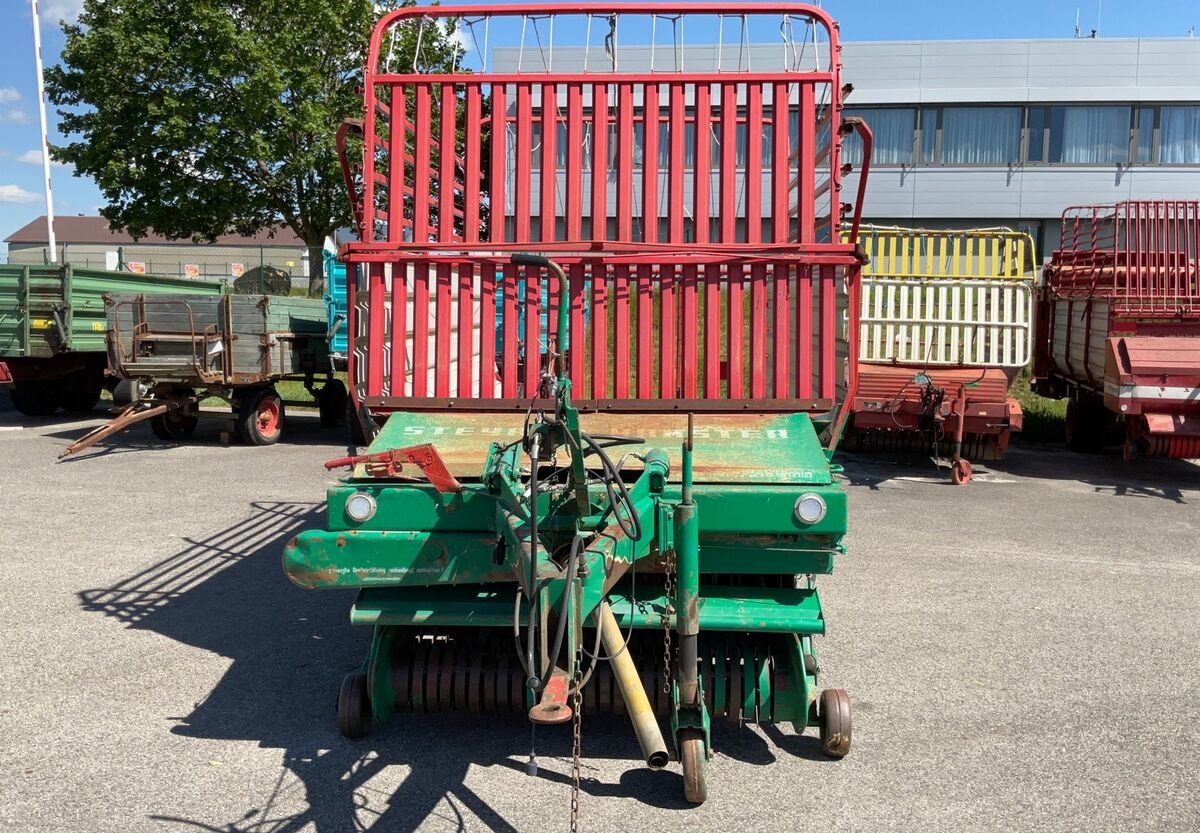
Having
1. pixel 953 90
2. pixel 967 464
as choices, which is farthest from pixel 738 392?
pixel 953 90

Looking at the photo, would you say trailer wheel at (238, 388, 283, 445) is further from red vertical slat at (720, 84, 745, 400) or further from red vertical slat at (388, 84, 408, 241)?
red vertical slat at (720, 84, 745, 400)

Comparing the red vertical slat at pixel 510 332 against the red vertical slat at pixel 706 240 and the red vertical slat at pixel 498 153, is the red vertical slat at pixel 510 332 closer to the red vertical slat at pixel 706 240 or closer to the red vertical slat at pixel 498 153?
the red vertical slat at pixel 498 153

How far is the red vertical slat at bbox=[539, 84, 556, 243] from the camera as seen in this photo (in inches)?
199

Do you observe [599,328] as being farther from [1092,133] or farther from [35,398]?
[1092,133]

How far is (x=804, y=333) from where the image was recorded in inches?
194

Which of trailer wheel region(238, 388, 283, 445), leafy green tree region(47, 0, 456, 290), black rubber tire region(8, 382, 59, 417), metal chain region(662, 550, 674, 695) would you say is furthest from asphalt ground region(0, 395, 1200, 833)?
leafy green tree region(47, 0, 456, 290)

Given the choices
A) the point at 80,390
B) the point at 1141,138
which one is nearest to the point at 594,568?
the point at 80,390

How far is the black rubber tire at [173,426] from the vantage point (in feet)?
42.7

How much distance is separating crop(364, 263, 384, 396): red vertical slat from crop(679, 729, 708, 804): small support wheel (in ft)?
7.31

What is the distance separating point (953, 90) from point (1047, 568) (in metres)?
20.6

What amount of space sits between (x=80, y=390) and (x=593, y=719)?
13678mm

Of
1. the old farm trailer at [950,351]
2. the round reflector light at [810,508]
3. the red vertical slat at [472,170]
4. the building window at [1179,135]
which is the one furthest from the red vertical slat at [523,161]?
the building window at [1179,135]

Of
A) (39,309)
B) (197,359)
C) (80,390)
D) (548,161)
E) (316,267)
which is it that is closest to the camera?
(548,161)

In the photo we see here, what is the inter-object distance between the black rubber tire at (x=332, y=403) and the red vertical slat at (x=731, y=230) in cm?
1033
